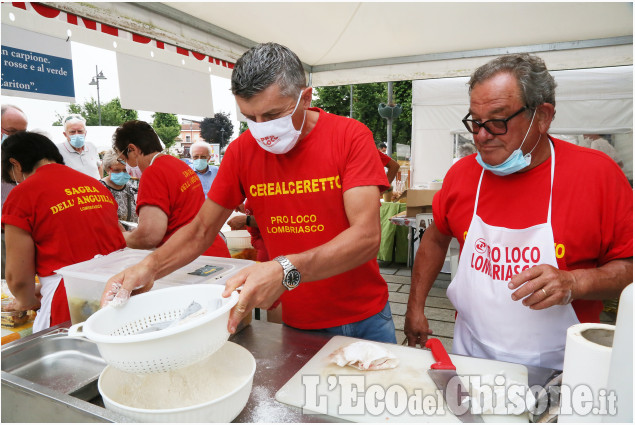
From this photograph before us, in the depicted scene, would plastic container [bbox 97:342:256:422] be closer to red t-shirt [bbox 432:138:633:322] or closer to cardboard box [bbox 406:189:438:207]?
red t-shirt [bbox 432:138:633:322]

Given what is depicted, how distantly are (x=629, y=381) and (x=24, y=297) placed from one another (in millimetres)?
2798

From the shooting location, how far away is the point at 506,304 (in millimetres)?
1522

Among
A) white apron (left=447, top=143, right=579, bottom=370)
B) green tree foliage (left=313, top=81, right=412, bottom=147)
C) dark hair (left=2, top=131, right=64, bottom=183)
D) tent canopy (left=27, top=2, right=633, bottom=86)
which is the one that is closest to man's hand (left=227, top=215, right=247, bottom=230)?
tent canopy (left=27, top=2, right=633, bottom=86)

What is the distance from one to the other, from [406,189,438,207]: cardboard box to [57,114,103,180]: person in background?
170 inches

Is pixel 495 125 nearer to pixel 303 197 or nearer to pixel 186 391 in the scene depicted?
pixel 303 197

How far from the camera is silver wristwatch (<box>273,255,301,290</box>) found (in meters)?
1.24

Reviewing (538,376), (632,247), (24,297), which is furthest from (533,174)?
(24,297)

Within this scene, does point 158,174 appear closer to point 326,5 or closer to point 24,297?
point 24,297

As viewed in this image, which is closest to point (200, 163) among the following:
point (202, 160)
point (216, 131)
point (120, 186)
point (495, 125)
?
point (202, 160)

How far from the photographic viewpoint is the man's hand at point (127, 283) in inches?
48.8

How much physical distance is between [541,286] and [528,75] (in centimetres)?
79

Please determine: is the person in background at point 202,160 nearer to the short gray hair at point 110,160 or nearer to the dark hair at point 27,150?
the short gray hair at point 110,160

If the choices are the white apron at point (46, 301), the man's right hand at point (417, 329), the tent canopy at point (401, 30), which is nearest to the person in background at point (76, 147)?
the tent canopy at point (401, 30)

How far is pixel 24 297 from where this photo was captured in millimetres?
2381
